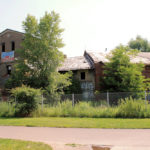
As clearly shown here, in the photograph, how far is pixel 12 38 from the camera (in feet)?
88.5

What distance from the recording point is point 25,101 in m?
14.2

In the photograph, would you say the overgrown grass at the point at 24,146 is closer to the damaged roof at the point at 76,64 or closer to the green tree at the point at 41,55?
the green tree at the point at 41,55

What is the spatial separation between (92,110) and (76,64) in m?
14.1

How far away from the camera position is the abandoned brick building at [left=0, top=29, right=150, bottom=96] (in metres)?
25.0

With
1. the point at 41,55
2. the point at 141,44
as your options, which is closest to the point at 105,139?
the point at 41,55

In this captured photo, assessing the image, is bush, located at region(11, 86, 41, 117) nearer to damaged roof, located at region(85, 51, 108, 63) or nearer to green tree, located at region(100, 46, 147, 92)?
green tree, located at region(100, 46, 147, 92)

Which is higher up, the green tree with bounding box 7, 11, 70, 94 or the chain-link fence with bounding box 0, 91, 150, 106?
the green tree with bounding box 7, 11, 70, 94

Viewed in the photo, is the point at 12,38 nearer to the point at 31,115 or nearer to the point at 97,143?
the point at 31,115

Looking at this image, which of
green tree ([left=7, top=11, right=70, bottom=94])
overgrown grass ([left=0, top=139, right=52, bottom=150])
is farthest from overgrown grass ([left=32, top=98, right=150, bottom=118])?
overgrown grass ([left=0, top=139, right=52, bottom=150])

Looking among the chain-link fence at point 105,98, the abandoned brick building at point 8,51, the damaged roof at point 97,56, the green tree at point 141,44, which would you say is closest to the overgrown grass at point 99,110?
the chain-link fence at point 105,98

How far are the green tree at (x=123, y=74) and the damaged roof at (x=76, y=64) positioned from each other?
504 cm

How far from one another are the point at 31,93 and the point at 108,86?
10152 mm

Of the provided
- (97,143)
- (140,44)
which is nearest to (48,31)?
(97,143)

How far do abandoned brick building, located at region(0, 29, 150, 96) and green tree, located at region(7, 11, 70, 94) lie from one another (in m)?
4.90
